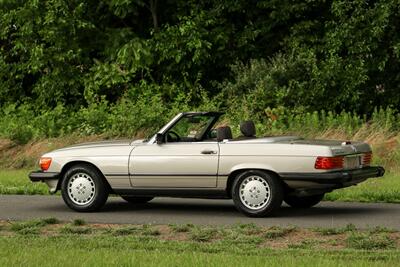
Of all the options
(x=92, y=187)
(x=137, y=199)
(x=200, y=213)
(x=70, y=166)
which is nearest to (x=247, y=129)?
(x=200, y=213)

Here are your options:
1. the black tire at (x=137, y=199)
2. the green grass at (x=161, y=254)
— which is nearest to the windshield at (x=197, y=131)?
the black tire at (x=137, y=199)

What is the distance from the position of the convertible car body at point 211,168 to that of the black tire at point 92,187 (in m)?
0.01

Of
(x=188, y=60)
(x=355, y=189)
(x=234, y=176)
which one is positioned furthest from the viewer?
(x=188, y=60)

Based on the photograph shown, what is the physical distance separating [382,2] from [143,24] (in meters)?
7.70

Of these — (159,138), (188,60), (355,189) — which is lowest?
(355,189)

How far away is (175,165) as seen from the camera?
1277 centimetres

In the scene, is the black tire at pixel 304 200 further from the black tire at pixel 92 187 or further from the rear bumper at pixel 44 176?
the rear bumper at pixel 44 176

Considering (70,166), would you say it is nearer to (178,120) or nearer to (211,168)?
(178,120)

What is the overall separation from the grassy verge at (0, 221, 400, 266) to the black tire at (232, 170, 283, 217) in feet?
3.80

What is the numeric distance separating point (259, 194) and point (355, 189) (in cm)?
379

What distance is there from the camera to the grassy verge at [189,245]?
27.2 ft

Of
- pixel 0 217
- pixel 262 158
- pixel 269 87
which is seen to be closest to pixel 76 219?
pixel 0 217

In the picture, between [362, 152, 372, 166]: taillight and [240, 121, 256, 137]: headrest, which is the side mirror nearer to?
[240, 121, 256, 137]: headrest

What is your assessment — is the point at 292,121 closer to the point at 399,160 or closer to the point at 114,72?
the point at 399,160
